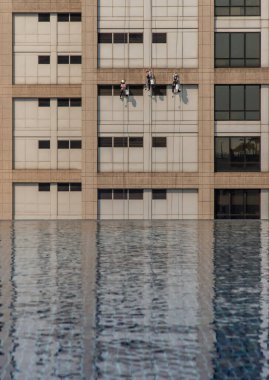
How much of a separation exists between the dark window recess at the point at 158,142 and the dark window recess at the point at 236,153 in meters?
4.05

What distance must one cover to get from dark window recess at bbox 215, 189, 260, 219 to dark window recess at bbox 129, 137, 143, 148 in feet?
23.6

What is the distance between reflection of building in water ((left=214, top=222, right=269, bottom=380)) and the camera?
1189 centimetres

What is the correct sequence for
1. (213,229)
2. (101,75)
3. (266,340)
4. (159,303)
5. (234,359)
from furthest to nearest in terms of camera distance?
(101,75), (213,229), (159,303), (266,340), (234,359)

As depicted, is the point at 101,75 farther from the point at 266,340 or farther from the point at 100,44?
the point at 266,340

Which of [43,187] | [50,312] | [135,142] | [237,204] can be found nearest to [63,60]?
[135,142]

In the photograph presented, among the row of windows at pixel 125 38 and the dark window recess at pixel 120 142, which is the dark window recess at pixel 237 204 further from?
the row of windows at pixel 125 38

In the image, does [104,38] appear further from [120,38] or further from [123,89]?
[123,89]

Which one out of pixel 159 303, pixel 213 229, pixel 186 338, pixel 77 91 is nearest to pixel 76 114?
pixel 77 91

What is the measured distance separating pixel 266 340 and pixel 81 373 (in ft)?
12.6

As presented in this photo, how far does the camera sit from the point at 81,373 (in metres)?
11.3

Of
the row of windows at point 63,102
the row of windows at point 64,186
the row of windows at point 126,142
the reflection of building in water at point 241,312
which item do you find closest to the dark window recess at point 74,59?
the row of windows at point 63,102

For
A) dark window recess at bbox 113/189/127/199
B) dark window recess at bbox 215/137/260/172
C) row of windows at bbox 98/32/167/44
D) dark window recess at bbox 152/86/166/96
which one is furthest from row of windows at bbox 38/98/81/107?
dark window recess at bbox 215/137/260/172

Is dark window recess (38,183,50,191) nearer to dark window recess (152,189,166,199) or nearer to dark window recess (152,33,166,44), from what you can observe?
dark window recess (152,189,166,199)

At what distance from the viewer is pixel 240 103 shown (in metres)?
61.6
